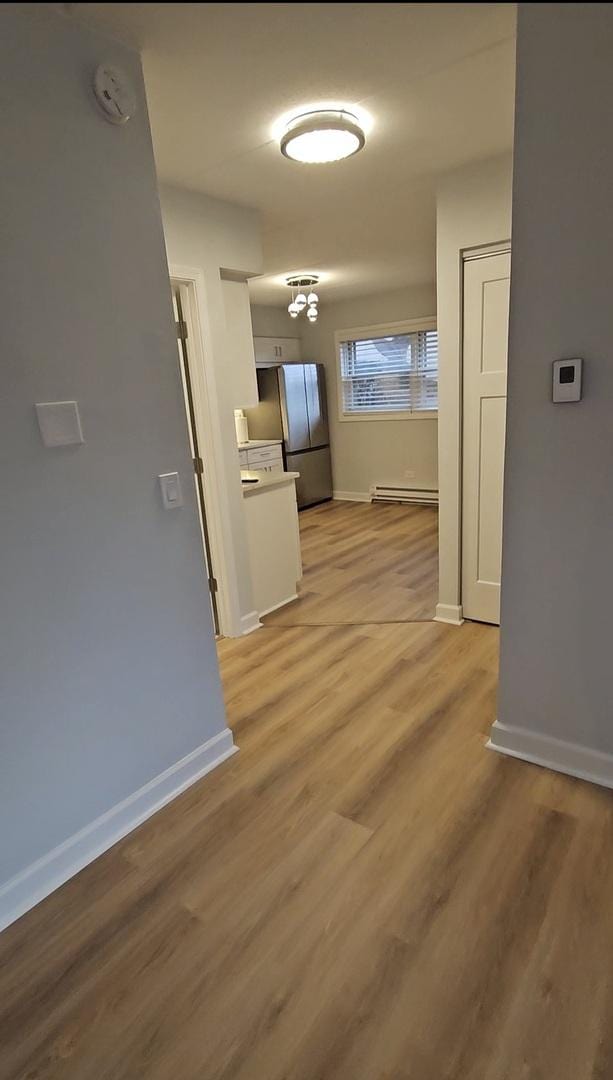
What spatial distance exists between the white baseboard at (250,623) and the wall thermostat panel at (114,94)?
235 cm

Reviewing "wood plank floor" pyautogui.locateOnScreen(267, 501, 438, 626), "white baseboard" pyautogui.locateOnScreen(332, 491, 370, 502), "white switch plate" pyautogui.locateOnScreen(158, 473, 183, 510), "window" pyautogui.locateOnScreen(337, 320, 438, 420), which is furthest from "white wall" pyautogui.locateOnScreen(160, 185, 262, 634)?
"white baseboard" pyautogui.locateOnScreen(332, 491, 370, 502)

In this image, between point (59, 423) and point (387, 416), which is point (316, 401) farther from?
point (59, 423)

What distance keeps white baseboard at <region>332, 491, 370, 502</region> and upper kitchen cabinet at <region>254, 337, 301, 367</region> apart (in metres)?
1.69

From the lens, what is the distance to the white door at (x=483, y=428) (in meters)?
2.67

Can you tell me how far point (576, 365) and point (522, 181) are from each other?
1.77 feet

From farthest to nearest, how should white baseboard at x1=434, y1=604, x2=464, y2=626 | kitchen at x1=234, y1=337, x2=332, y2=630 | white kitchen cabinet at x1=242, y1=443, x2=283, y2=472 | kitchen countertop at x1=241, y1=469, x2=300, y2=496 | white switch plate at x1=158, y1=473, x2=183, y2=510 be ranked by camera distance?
1. kitchen at x1=234, y1=337, x2=332, y2=630
2. white kitchen cabinet at x1=242, y1=443, x2=283, y2=472
3. kitchen countertop at x1=241, y1=469, x2=300, y2=496
4. white baseboard at x1=434, y1=604, x2=464, y2=626
5. white switch plate at x1=158, y1=473, x2=183, y2=510

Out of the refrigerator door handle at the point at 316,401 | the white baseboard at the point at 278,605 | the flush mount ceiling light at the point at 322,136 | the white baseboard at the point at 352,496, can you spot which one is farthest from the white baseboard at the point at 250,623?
the white baseboard at the point at 352,496

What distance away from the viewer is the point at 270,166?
2422mm

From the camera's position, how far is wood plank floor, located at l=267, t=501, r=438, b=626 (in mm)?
3422

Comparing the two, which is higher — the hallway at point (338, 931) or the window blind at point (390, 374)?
the window blind at point (390, 374)

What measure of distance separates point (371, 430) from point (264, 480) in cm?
335

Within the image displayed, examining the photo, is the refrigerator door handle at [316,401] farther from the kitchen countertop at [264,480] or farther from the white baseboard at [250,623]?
→ the white baseboard at [250,623]

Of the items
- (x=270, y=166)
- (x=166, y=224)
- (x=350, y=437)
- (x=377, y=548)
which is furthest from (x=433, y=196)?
(x=350, y=437)

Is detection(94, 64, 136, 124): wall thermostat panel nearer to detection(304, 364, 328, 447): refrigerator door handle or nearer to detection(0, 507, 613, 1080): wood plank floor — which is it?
detection(0, 507, 613, 1080): wood plank floor
